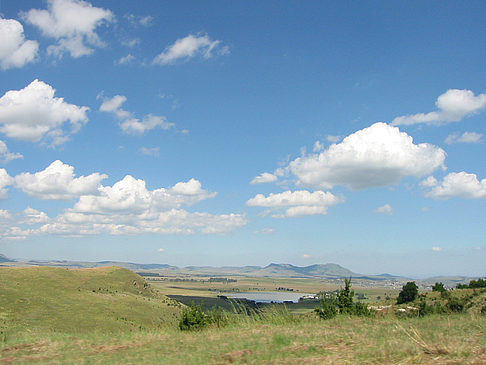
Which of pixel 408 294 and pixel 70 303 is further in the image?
pixel 70 303

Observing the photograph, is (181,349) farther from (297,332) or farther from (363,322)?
(363,322)

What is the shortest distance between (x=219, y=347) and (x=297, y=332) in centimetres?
335

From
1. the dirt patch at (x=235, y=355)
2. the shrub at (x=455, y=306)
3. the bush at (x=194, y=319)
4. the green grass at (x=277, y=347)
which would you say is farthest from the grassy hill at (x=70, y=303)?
the dirt patch at (x=235, y=355)

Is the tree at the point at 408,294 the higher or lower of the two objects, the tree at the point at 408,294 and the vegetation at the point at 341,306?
the lower

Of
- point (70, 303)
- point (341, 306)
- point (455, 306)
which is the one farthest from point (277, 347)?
point (70, 303)

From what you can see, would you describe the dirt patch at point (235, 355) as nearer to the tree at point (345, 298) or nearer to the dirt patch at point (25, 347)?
the dirt patch at point (25, 347)

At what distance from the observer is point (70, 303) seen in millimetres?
75000

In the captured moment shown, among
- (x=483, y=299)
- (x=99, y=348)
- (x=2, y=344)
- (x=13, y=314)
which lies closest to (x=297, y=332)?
(x=99, y=348)

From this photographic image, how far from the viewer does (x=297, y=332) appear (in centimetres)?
1324

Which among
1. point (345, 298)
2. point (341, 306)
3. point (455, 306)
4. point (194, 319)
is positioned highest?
point (345, 298)

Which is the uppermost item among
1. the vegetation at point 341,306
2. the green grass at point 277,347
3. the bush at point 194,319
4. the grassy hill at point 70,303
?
the green grass at point 277,347

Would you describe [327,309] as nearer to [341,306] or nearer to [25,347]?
[341,306]

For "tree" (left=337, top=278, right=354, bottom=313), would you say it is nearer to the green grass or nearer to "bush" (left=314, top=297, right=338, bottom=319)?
"bush" (left=314, top=297, right=338, bottom=319)

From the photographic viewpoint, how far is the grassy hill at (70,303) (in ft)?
190
